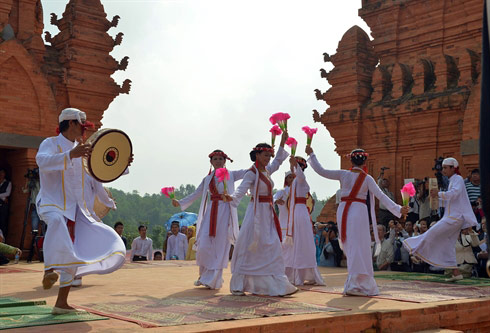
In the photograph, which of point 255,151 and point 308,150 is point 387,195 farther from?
point 255,151

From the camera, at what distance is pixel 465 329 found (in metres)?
6.98

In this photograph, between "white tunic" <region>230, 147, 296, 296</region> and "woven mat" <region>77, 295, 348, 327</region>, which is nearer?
"woven mat" <region>77, 295, 348, 327</region>

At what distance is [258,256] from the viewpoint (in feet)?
24.2

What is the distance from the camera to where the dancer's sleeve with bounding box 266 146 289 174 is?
802 centimetres

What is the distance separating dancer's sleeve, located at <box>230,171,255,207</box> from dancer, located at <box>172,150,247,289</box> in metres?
0.59

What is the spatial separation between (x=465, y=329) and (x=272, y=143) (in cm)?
316

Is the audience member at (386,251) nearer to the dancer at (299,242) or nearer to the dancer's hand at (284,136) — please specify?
the dancer at (299,242)

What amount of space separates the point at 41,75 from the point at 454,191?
33.1 feet

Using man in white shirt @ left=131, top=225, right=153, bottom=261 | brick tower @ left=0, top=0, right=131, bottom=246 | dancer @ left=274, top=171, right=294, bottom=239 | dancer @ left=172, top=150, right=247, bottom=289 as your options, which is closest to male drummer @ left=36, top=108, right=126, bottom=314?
dancer @ left=172, top=150, right=247, bottom=289

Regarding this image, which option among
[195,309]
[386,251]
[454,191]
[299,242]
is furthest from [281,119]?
[386,251]

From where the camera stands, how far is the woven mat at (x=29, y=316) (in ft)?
15.9

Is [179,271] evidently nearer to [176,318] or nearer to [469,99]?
[176,318]

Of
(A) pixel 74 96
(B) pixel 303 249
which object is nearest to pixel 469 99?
(B) pixel 303 249

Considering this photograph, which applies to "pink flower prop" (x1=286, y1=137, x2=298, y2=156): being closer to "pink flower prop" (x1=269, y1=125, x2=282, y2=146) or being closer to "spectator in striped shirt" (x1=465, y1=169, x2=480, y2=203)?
"pink flower prop" (x1=269, y1=125, x2=282, y2=146)
